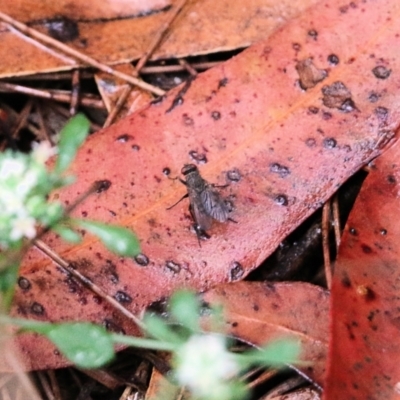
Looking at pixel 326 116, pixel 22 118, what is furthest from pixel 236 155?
pixel 22 118

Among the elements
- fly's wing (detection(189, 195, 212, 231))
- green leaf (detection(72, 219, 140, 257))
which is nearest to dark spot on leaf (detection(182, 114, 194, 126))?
fly's wing (detection(189, 195, 212, 231))

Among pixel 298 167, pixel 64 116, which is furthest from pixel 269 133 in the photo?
pixel 64 116

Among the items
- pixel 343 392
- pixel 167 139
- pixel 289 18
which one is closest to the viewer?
pixel 343 392

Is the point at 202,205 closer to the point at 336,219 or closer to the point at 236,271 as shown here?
the point at 236,271

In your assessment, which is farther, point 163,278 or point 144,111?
point 144,111

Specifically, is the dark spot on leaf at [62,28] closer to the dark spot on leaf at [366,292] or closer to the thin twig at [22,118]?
the thin twig at [22,118]

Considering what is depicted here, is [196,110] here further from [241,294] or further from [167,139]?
[241,294]

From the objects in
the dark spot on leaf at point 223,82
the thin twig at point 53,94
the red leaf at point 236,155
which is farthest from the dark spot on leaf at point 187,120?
the thin twig at point 53,94
